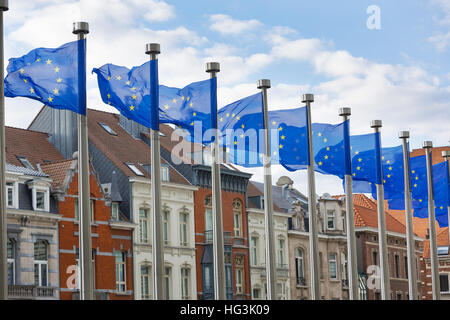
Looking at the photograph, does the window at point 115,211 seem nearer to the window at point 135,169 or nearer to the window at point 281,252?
the window at point 135,169

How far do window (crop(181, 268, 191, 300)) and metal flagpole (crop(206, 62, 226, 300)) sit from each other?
33590 millimetres

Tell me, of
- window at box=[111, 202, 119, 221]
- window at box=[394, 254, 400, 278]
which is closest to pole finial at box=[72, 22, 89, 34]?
window at box=[111, 202, 119, 221]

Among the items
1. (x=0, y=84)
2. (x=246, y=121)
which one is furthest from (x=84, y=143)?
(x=246, y=121)

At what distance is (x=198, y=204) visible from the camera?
62.8 meters

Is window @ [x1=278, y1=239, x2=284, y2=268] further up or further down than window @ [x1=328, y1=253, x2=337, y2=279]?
further up

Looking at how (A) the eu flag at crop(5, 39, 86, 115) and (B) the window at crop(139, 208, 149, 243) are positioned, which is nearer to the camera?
(A) the eu flag at crop(5, 39, 86, 115)

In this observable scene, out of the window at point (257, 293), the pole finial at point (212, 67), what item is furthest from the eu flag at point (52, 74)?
the window at point (257, 293)

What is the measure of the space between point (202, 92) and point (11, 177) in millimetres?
23495

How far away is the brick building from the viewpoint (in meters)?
50.3

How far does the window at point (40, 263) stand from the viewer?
159 feet

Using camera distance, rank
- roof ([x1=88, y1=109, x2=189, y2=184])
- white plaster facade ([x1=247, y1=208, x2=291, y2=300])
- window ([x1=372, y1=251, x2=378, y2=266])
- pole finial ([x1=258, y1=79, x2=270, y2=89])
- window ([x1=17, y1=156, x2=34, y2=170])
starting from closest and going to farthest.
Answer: pole finial ([x1=258, y1=79, x2=270, y2=89]), window ([x1=17, y1=156, x2=34, y2=170]), roof ([x1=88, y1=109, x2=189, y2=184]), white plaster facade ([x1=247, y1=208, x2=291, y2=300]), window ([x1=372, y1=251, x2=378, y2=266])

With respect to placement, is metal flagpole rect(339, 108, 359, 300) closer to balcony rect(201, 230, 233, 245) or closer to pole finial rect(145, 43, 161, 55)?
pole finial rect(145, 43, 161, 55)

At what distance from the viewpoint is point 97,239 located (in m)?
52.7

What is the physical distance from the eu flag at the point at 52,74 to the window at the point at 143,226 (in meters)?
34.1
